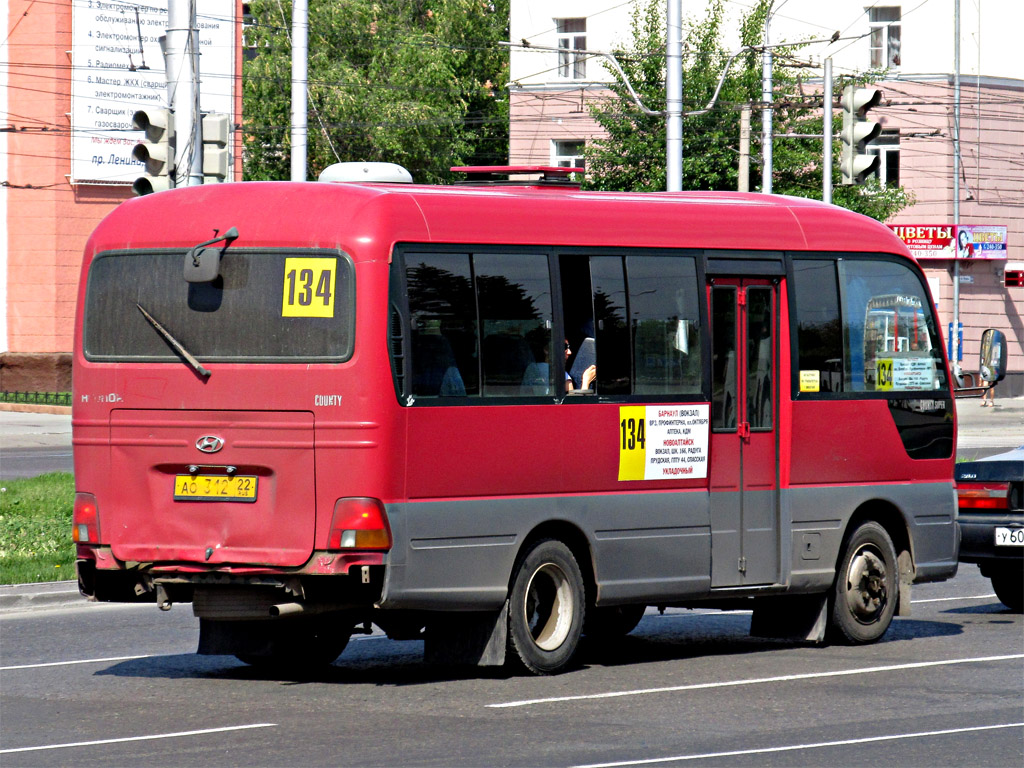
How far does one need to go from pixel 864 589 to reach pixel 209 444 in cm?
471

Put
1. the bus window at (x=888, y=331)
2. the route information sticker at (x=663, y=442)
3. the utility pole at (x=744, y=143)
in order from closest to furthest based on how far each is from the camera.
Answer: the route information sticker at (x=663, y=442)
the bus window at (x=888, y=331)
the utility pole at (x=744, y=143)

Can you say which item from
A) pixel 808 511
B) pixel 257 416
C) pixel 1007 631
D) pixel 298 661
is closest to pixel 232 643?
pixel 298 661

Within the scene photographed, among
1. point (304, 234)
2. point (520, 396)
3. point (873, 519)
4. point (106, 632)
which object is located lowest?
point (106, 632)

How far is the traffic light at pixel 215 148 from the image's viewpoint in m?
16.7

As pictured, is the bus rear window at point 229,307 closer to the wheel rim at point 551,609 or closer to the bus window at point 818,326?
Answer: the wheel rim at point 551,609

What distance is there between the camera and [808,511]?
38.9 ft

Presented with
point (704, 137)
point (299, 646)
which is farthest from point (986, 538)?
point (704, 137)

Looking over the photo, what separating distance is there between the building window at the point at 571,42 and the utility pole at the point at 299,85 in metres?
30.0

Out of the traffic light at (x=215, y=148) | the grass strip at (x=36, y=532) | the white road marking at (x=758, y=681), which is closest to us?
the white road marking at (x=758, y=681)

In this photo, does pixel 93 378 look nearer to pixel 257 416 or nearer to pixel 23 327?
pixel 257 416

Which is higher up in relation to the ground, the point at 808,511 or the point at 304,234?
the point at 304,234

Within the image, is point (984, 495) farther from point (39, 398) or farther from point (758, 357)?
point (39, 398)

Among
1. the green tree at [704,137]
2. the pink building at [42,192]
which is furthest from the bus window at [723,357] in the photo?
the pink building at [42,192]

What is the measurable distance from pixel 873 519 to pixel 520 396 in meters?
3.33
